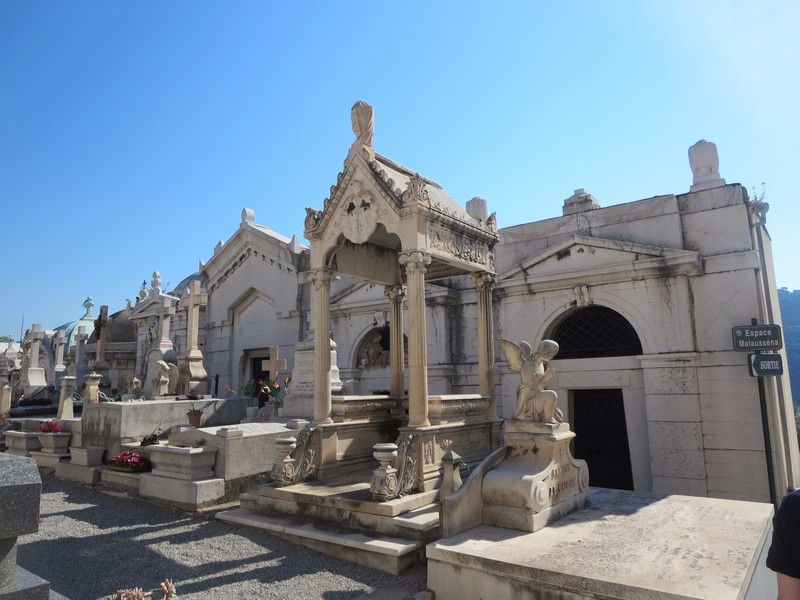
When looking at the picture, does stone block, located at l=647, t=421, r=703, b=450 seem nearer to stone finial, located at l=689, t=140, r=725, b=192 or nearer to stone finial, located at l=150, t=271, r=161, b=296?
stone finial, located at l=689, t=140, r=725, b=192

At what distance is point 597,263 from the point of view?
10.3 metres

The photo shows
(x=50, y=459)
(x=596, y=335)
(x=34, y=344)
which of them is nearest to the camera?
(x=596, y=335)

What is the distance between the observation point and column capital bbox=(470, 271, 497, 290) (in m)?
8.20

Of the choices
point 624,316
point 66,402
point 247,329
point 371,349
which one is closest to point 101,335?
point 247,329

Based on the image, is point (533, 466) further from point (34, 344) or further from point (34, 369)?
point (34, 344)

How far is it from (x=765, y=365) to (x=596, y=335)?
2972 millimetres

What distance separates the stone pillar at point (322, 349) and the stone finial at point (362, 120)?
6.65ft

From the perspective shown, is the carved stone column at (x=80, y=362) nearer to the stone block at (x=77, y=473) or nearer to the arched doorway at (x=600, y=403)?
the stone block at (x=77, y=473)

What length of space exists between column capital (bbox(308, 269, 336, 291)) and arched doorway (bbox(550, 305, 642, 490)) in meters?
5.63

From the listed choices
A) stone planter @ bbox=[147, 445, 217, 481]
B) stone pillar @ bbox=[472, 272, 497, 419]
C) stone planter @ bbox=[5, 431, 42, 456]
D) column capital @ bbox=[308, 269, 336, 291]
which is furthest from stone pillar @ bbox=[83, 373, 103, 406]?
Result: stone pillar @ bbox=[472, 272, 497, 419]

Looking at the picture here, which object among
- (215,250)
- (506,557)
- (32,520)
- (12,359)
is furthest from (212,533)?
(12,359)

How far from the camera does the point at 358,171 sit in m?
7.25

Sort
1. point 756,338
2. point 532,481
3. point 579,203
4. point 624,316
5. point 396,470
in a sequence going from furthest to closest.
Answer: point 579,203, point 624,316, point 756,338, point 396,470, point 532,481

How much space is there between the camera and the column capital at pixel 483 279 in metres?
8.20
